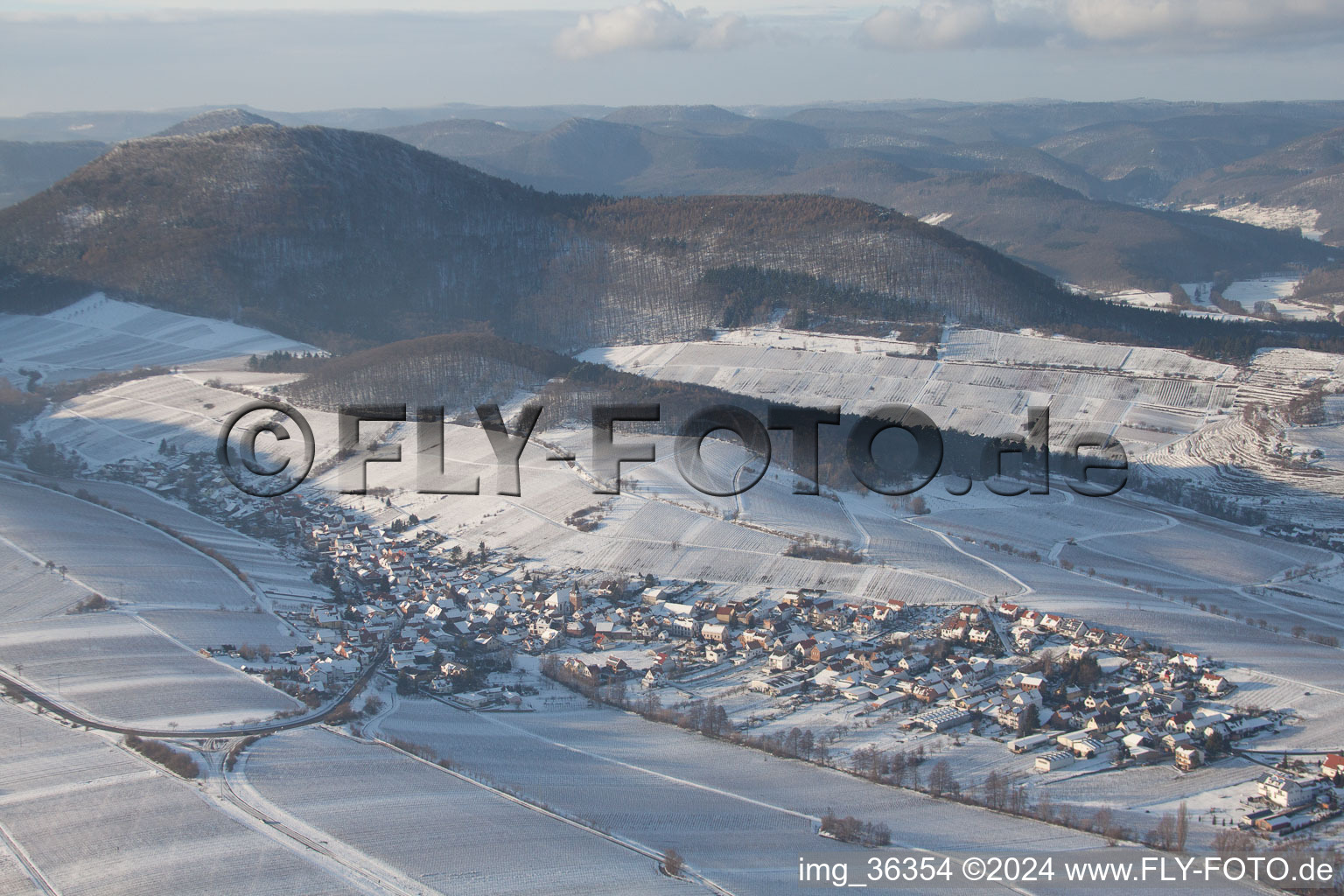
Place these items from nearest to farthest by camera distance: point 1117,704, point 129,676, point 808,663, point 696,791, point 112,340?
point 696,791 → point 1117,704 → point 129,676 → point 808,663 → point 112,340

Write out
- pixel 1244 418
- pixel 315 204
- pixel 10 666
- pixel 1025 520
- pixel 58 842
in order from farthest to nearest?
pixel 315 204 < pixel 1244 418 < pixel 1025 520 < pixel 10 666 < pixel 58 842

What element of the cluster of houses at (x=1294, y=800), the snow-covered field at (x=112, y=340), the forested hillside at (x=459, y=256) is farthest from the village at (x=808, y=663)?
the forested hillside at (x=459, y=256)

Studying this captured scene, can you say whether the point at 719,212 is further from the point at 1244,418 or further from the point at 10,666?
the point at 10,666

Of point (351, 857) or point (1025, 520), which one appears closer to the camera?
point (351, 857)

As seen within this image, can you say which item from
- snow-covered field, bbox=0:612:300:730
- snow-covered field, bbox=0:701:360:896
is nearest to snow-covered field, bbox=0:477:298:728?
snow-covered field, bbox=0:612:300:730

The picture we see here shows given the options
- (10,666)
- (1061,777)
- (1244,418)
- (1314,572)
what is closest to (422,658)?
(10,666)

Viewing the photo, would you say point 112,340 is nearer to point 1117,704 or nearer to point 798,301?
point 798,301

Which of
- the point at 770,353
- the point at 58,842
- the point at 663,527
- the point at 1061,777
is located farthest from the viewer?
the point at 770,353

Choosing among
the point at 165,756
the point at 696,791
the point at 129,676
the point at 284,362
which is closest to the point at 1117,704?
the point at 696,791
